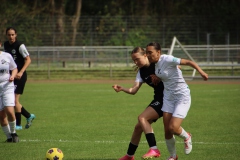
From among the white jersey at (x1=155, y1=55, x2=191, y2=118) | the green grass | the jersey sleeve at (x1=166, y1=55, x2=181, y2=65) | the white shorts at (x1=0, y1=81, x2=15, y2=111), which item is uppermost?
the jersey sleeve at (x1=166, y1=55, x2=181, y2=65)

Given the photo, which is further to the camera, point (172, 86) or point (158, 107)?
point (158, 107)

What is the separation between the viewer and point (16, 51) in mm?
11531

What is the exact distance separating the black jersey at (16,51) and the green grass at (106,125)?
147 cm

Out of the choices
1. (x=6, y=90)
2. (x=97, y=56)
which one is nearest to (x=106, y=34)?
(x=97, y=56)

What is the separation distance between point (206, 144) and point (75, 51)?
23.2m

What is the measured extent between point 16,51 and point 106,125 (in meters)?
2.62

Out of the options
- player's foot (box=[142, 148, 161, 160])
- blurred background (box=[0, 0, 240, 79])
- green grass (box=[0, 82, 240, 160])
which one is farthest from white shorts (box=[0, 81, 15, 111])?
blurred background (box=[0, 0, 240, 79])

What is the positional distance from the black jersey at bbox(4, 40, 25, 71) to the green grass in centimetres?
147

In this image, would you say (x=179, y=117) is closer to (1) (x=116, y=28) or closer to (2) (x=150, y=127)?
(2) (x=150, y=127)

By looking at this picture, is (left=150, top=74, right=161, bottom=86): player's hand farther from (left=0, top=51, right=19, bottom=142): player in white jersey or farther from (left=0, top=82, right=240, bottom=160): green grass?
(left=0, top=51, right=19, bottom=142): player in white jersey

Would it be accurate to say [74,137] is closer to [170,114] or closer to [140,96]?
[170,114]

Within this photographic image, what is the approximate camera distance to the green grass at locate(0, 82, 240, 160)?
8914 millimetres

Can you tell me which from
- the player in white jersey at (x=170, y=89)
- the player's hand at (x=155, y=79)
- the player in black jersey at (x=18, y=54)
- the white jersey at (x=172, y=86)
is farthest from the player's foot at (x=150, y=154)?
the player in black jersey at (x=18, y=54)

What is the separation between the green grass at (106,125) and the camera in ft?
29.2
